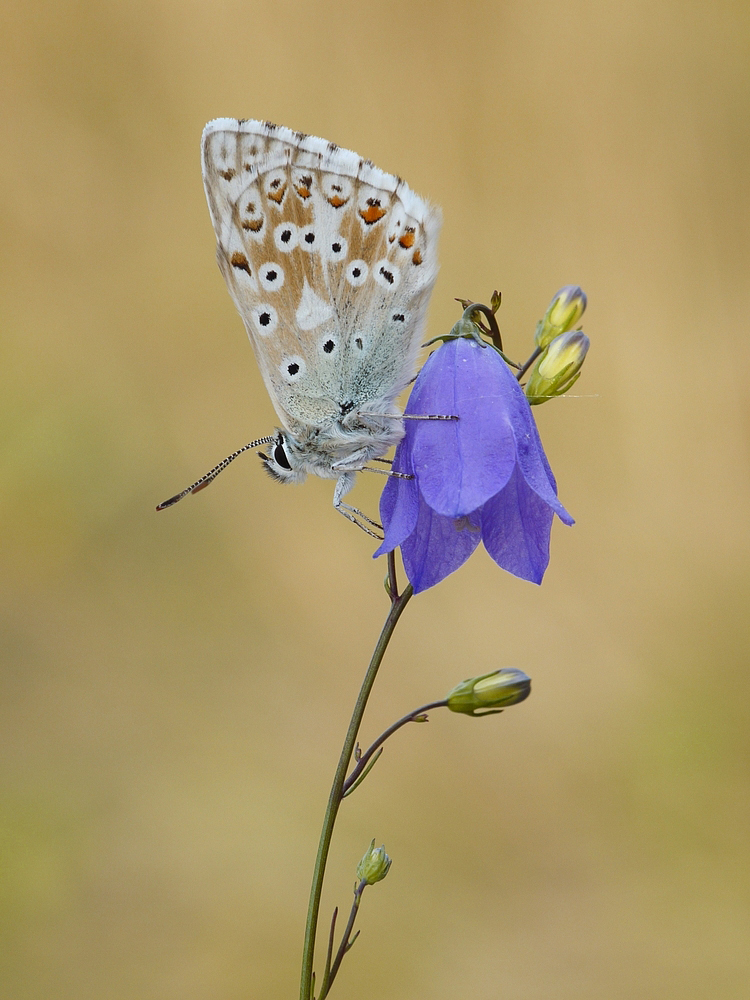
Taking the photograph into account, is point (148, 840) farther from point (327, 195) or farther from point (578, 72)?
point (578, 72)

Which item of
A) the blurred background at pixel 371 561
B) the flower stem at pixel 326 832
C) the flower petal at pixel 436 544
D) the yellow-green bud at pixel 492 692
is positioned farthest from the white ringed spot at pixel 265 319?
the blurred background at pixel 371 561

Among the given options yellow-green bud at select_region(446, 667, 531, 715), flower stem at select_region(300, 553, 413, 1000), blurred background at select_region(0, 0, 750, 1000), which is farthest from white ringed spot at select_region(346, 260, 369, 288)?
blurred background at select_region(0, 0, 750, 1000)

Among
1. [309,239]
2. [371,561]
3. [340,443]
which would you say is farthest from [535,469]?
[371,561]

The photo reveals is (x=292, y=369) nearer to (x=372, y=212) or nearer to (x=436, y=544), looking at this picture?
(x=372, y=212)

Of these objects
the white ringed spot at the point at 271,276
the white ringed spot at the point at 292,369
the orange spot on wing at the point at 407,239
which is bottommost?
the white ringed spot at the point at 292,369

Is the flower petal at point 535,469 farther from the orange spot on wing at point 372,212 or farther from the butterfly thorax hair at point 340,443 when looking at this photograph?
the orange spot on wing at point 372,212

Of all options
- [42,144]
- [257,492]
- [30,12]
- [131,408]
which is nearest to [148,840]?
[257,492]

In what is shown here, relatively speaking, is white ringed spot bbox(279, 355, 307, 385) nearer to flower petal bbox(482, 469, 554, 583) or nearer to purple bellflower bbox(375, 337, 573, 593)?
purple bellflower bbox(375, 337, 573, 593)
